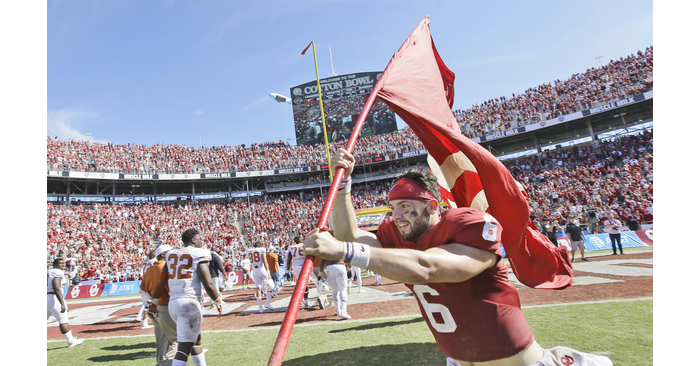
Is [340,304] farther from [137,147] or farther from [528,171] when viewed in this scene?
[137,147]

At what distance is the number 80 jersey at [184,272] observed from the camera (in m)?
4.81

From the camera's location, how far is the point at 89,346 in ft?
24.0

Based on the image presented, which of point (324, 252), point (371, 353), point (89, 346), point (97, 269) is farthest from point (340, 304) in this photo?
point (97, 269)

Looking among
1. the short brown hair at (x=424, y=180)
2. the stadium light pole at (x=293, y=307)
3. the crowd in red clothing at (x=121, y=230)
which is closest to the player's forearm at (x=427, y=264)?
the stadium light pole at (x=293, y=307)

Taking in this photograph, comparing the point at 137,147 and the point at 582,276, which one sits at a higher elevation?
the point at 137,147

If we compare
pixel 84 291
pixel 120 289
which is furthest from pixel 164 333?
pixel 84 291

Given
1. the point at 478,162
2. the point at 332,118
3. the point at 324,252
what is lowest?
the point at 324,252

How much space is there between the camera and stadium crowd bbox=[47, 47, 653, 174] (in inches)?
1228

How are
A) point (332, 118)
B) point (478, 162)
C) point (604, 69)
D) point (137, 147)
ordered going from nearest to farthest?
point (478, 162)
point (604, 69)
point (137, 147)
point (332, 118)

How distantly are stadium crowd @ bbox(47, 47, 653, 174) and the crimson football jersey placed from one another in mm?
35344

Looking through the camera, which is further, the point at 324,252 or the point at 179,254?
the point at 179,254

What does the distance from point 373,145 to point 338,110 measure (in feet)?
25.0

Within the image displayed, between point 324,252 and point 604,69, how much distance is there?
140 ft

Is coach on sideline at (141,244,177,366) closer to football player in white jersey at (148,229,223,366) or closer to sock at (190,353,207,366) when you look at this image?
football player in white jersey at (148,229,223,366)
